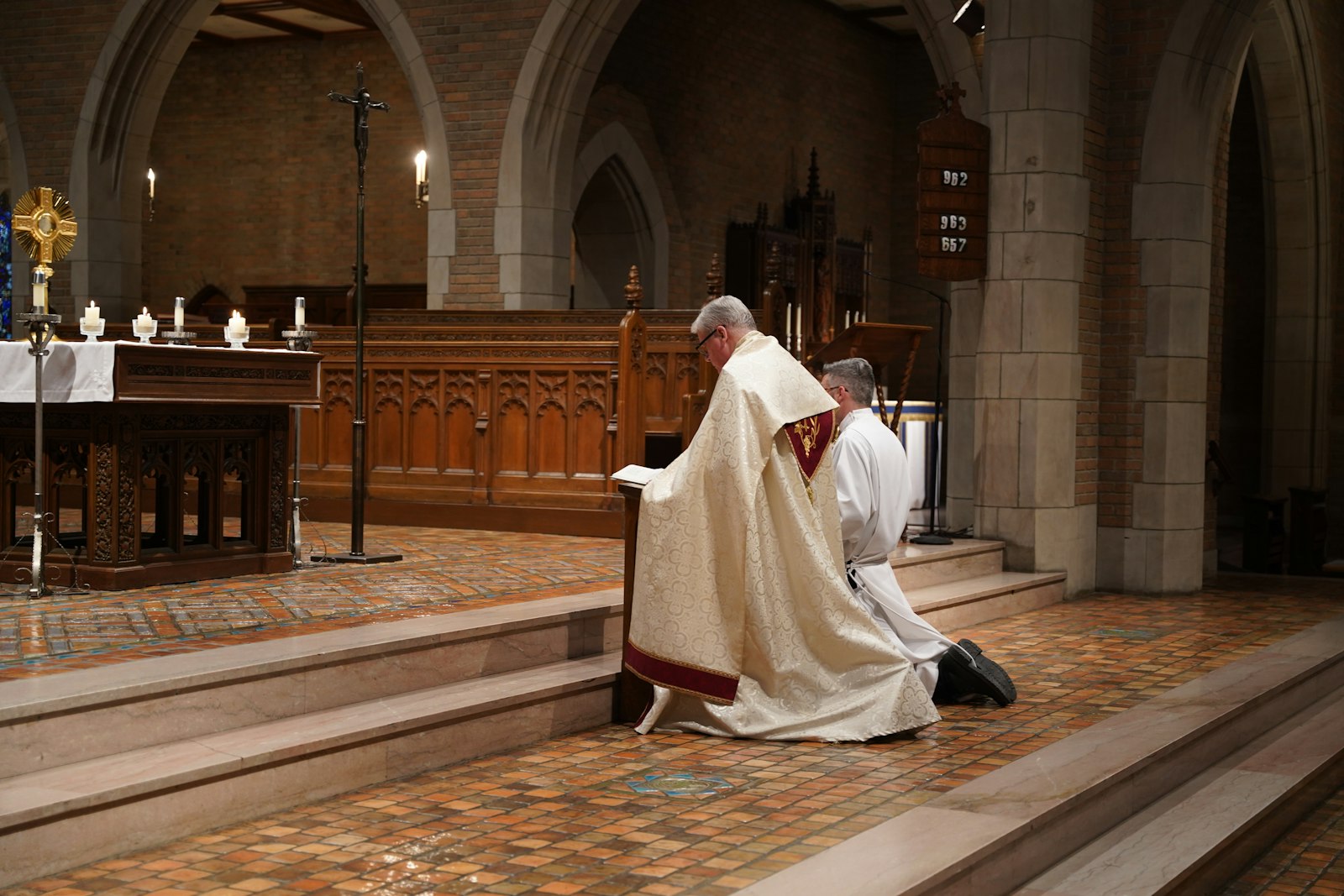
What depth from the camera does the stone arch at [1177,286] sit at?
29.2 feet

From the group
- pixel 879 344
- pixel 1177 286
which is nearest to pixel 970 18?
pixel 1177 286

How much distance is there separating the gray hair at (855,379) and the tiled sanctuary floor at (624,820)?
1.20 metres

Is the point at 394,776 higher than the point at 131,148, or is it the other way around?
the point at 131,148

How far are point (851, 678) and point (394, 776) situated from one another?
5.11 feet

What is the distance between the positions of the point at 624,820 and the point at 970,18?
6.68 metres

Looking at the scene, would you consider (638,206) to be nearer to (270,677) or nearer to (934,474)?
(934,474)

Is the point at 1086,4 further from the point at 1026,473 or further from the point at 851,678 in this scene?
the point at 851,678

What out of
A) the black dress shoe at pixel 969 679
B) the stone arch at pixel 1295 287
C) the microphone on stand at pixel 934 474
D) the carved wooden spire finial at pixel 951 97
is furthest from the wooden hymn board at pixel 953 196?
the stone arch at pixel 1295 287

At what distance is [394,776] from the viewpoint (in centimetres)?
431

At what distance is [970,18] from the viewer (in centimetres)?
912

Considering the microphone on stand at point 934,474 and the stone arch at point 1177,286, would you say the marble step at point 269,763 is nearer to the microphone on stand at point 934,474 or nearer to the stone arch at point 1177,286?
the microphone on stand at point 934,474

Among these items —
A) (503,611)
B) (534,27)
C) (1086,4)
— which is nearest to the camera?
(503,611)

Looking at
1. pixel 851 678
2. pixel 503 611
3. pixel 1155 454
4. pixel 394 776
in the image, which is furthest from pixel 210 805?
pixel 1155 454

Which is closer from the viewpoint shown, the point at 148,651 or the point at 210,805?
the point at 210,805
